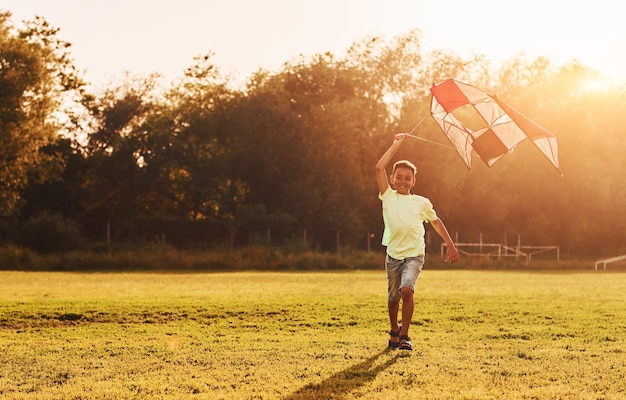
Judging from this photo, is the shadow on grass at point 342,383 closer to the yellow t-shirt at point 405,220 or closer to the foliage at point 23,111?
the yellow t-shirt at point 405,220

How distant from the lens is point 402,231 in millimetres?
10281

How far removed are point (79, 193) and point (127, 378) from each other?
4968 centimetres

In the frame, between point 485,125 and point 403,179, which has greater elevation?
point 485,125

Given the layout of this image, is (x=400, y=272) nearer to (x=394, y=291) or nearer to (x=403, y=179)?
(x=394, y=291)

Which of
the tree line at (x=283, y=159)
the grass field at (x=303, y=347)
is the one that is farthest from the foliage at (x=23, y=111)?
the grass field at (x=303, y=347)

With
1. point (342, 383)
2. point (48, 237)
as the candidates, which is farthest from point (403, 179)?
point (48, 237)

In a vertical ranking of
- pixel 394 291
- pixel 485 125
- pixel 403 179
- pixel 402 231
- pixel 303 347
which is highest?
pixel 485 125

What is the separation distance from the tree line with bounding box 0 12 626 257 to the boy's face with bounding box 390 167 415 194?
36588 mm

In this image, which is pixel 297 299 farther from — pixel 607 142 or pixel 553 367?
pixel 607 142

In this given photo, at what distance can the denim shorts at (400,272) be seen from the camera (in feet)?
33.3

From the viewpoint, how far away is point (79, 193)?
5569cm

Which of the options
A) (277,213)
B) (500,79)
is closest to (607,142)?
(500,79)

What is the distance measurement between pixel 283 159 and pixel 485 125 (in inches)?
1610

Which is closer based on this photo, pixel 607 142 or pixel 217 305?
pixel 217 305
